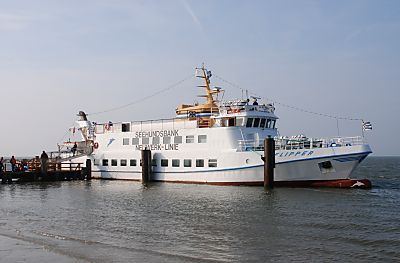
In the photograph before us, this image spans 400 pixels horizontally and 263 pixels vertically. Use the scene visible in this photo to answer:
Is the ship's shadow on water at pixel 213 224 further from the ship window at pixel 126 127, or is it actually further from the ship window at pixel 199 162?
the ship window at pixel 126 127

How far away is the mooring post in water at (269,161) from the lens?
103ft

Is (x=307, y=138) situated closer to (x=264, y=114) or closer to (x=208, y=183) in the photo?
(x=264, y=114)

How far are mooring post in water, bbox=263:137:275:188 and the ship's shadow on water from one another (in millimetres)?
689

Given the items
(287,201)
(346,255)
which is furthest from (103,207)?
(346,255)

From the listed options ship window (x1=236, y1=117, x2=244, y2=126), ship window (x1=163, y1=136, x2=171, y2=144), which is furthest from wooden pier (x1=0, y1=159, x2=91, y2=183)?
ship window (x1=236, y1=117, x2=244, y2=126)

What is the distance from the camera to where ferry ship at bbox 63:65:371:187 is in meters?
31.6

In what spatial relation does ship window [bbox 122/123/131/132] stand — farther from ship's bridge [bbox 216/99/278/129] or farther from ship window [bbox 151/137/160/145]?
ship's bridge [bbox 216/99/278/129]

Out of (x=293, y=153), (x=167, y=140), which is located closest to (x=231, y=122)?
(x=293, y=153)

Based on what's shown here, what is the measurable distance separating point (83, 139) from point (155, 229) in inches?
1280

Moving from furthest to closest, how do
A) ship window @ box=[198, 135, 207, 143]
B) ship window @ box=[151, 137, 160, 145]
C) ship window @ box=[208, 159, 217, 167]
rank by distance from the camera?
1. ship window @ box=[151, 137, 160, 145]
2. ship window @ box=[198, 135, 207, 143]
3. ship window @ box=[208, 159, 217, 167]

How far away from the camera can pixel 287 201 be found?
2603cm

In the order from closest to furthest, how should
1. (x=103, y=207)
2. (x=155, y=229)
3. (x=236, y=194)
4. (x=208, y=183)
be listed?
(x=155, y=229)
(x=103, y=207)
(x=236, y=194)
(x=208, y=183)

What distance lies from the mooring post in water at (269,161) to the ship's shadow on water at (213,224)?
0.69 m

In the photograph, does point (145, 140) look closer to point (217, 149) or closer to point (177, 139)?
point (177, 139)
